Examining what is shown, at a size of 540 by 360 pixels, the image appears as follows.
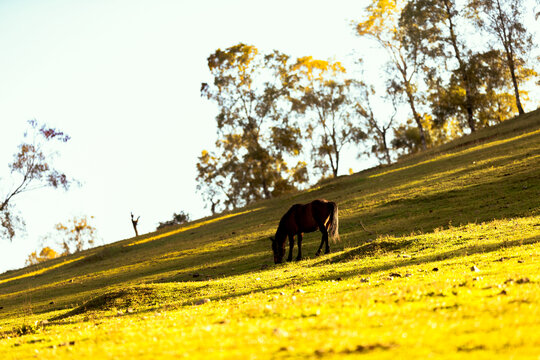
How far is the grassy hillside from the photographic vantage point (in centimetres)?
624

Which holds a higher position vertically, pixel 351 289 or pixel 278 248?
pixel 278 248

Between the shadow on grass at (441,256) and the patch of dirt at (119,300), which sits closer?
the shadow on grass at (441,256)

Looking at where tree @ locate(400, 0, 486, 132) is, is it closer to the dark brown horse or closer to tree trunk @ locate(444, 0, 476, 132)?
tree trunk @ locate(444, 0, 476, 132)

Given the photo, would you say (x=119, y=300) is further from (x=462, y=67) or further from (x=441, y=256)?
(x=462, y=67)

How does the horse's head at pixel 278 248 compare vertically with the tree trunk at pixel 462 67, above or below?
below

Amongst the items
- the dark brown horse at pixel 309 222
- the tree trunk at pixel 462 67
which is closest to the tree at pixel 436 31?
the tree trunk at pixel 462 67

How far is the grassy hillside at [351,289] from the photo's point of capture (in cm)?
624

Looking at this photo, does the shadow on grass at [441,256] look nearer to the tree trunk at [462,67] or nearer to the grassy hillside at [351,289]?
the grassy hillside at [351,289]

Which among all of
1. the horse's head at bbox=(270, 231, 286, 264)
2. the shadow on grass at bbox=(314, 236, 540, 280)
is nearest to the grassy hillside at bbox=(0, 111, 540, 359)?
the shadow on grass at bbox=(314, 236, 540, 280)

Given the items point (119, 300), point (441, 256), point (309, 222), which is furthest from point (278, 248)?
point (441, 256)

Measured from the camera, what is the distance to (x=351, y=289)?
37.6ft

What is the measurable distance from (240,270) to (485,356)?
71.5 ft

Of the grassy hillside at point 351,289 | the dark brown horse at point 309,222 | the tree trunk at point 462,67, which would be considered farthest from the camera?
the tree trunk at point 462,67

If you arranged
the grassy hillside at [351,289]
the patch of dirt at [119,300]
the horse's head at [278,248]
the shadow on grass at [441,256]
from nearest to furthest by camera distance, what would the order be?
the grassy hillside at [351,289] < the shadow on grass at [441,256] < the patch of dirt at [119,300] < the horse's head at [278,248]
